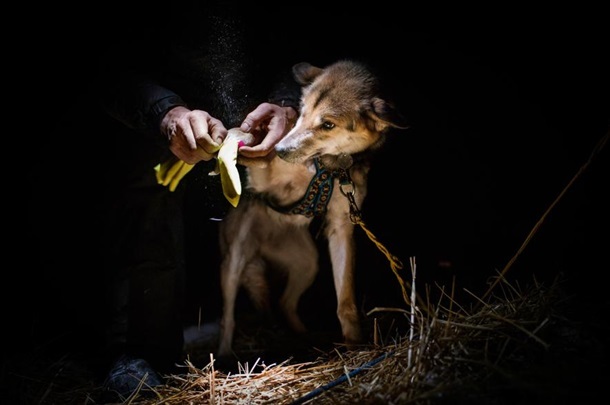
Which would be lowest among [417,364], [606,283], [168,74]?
[417,364]

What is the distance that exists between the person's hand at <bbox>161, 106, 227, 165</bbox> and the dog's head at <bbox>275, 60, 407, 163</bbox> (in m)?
0.38

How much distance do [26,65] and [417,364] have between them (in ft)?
8.11

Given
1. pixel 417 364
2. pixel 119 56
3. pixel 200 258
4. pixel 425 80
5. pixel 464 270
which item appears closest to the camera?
pixel 417 364

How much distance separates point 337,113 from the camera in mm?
2498

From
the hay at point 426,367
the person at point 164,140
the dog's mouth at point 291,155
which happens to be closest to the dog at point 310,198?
the dog's mouth at point 291,155

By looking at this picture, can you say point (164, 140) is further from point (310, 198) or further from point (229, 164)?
point (310, 198)

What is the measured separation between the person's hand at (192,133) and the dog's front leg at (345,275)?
1055 mm

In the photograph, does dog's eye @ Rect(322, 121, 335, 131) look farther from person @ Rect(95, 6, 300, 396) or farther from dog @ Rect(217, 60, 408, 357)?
person @ Rect(95, 6, 300, 396)

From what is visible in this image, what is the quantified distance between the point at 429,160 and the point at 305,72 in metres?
0.99

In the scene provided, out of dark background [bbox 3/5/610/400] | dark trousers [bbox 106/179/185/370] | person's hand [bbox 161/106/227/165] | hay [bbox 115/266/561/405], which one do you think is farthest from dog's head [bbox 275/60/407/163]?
hay [bbox 115/266/561/405]

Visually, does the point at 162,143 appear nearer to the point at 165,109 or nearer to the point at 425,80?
the point at 165,109

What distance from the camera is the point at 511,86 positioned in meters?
2.46

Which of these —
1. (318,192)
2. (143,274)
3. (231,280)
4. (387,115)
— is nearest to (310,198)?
(318,192)

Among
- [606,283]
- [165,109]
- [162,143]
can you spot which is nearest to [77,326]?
[162,143]
